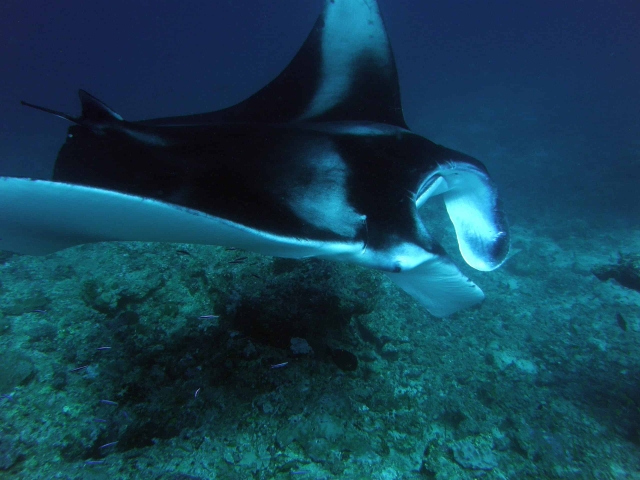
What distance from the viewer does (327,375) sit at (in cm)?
250

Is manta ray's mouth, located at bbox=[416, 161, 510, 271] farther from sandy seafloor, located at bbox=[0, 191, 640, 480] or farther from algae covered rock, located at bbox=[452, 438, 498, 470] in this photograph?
algae covered rock, located at bbox=[452, 438, 498, 470]

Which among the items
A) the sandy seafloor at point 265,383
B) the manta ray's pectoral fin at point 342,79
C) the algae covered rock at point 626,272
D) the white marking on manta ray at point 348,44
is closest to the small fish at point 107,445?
the sandy seafloor at point 265,383

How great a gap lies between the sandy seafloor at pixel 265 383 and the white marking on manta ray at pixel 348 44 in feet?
5.97

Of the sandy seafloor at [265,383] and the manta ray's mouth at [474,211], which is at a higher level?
the manta ray's mouth at [474,211]

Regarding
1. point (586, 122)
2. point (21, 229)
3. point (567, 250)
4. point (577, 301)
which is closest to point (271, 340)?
point (21, 229)

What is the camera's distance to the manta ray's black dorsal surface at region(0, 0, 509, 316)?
140 centimetres

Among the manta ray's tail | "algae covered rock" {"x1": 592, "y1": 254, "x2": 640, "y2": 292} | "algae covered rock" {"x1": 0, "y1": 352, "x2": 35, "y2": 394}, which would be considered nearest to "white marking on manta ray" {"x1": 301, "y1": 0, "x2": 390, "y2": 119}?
the manta ray's tail

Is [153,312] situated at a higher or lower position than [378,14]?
lower

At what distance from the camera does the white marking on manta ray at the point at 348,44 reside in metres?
3.17

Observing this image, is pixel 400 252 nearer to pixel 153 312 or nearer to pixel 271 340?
pixel 271 340

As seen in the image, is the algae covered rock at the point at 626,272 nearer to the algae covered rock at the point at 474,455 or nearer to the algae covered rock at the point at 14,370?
the algae covered rock at the point at 474,455

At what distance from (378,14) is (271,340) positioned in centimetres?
325

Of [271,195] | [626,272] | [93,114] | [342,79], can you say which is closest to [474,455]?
[271,195]

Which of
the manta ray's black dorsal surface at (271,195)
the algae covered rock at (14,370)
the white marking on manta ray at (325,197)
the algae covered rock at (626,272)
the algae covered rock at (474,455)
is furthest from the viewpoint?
the algae covered rock at (626,272)
